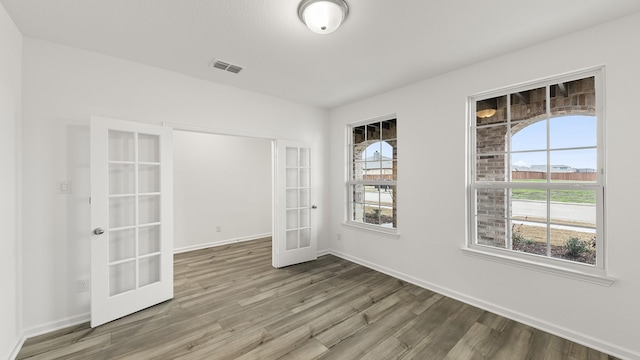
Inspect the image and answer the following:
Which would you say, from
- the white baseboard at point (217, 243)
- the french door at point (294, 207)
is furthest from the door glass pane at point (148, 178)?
the white baseboard at point (217, 243)

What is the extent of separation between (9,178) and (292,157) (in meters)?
3.01

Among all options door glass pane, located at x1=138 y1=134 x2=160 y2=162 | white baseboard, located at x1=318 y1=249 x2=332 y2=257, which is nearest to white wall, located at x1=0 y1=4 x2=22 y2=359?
door glass pane, located at x1=138 y1=134 x2=160 y2=162

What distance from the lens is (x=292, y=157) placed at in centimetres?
423

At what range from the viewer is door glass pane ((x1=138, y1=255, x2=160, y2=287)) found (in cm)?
279

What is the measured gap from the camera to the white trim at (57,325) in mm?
2258

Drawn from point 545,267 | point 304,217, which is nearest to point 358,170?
point 304,217

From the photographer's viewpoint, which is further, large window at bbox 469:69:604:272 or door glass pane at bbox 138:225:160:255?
door glass pane at bbox 138:225:160:255

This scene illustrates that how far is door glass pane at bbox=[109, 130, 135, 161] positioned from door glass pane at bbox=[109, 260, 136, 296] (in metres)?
1.11

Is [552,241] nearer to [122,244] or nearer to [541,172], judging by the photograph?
[541,172]

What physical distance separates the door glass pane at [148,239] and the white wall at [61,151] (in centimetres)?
45

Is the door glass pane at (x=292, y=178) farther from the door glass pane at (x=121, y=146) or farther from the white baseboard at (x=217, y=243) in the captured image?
the white baseboard at (x=217, y=243)

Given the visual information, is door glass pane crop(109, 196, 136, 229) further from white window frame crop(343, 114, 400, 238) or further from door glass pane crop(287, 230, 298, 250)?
white window frame crop(343, 114, 400, 238)

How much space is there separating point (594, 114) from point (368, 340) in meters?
2.81

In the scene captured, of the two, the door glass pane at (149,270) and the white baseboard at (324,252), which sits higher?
the door glass pane at (149,270)
